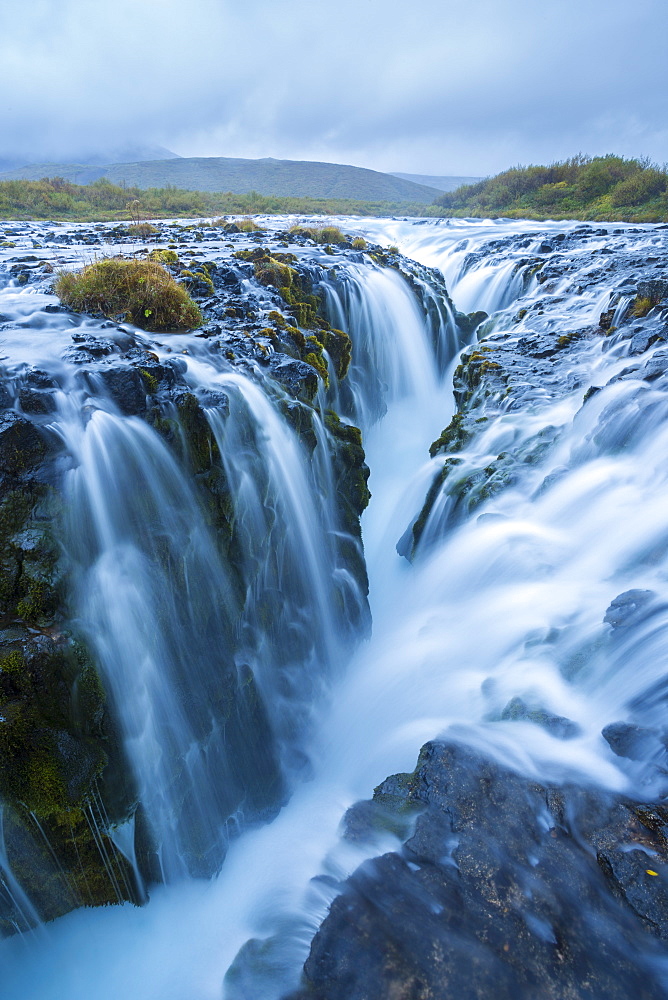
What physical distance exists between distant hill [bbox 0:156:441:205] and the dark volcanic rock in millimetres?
93887

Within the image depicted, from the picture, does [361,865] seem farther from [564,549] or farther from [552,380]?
[552,380]

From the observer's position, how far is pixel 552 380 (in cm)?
1053

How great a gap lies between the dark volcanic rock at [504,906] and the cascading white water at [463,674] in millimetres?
315

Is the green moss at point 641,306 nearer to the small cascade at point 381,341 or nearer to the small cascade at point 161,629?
the small cascade at point 381,341

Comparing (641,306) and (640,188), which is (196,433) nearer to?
(641,306)

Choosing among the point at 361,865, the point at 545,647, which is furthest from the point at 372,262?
the point at 361,865

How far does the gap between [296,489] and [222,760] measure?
11.2 feet

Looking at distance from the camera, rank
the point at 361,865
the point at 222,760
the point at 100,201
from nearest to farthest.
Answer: the point at 361,865 < the point at 222,760 < the point at 100,201

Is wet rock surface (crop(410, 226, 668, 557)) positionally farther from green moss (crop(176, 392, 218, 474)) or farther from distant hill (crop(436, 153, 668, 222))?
distant hill (crop(436, 153, 668, 222))

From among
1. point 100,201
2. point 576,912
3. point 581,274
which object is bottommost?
point 576,912

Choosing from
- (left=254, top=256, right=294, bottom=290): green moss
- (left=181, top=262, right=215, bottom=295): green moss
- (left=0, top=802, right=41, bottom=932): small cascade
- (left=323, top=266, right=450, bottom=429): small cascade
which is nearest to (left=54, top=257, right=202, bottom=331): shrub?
(left=181, top=262, right=215, bottom=295): green moss

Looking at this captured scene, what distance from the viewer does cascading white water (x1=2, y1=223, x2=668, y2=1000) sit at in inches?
158

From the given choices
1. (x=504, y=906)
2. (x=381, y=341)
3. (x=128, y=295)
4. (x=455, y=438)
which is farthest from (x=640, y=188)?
(x=504, y=906)

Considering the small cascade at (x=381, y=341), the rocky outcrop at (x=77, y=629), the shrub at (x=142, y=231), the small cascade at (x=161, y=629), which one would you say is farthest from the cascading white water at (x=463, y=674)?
the shrub at (x=142, y=231)
